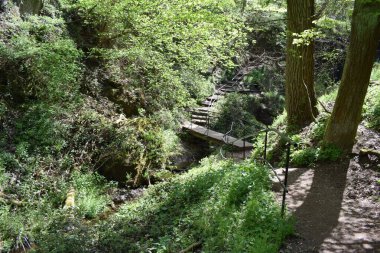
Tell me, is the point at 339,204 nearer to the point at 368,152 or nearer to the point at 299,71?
the point at 368,152

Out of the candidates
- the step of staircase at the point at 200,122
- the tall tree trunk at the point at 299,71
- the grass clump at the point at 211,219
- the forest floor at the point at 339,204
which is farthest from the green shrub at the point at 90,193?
the step of staircase at the point at 200,122

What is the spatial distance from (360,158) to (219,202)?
11.0 feet

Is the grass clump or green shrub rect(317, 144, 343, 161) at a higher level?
green shrub rect(317, 144, 343, 161)

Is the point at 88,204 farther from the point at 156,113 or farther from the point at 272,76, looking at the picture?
the point at 272,76

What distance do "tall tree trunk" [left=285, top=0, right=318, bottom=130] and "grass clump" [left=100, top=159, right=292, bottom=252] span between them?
3258 millimetres

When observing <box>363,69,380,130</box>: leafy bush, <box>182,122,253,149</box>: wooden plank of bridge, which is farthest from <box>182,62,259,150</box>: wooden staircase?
<box>363,69,380,130</box>: leafy bush

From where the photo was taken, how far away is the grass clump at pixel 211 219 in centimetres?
469

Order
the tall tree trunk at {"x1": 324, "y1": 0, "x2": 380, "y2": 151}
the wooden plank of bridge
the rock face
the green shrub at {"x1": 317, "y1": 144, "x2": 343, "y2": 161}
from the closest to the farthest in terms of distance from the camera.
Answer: the tall tree trunk at {"x1": 324, "y1": 0, "x2": 380, "y2": 151} → the green shrub at {"x1": 317, "y1": 144, "x2": 343, "y2": 161} → the rock face → the wooden plank of bridge

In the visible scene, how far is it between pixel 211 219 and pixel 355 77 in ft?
12.9

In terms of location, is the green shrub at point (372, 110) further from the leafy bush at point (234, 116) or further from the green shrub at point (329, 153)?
the leafy bush at point (234, 116)

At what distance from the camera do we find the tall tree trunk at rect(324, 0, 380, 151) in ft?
21.1

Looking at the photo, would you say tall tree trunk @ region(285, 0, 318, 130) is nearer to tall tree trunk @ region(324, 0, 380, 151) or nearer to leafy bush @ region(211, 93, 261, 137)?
tall tree trunk @ region(324, 0, 380, 151)

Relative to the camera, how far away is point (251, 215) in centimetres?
496

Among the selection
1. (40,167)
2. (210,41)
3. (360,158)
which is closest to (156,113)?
(210,41)
